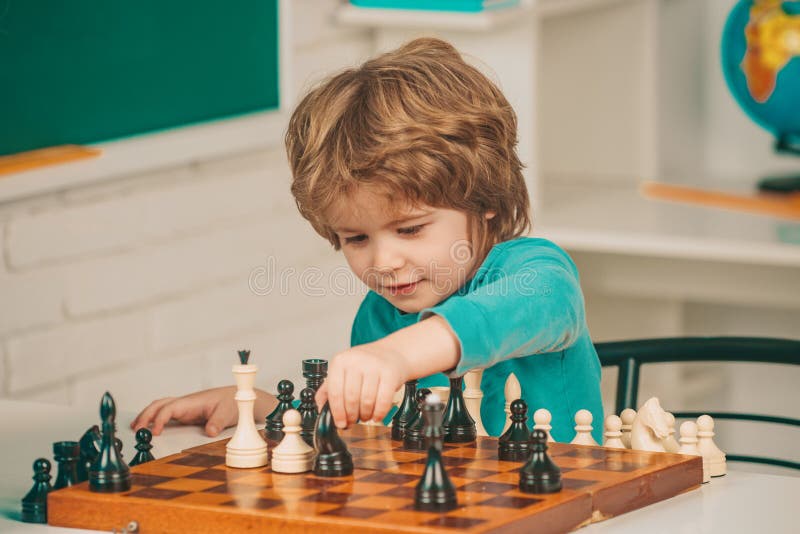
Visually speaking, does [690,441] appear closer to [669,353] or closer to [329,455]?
[329,455]

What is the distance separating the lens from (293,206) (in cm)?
260

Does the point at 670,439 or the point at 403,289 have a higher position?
the point at 403,289

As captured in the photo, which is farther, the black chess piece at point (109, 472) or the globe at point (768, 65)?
the globe at point (768, 65)

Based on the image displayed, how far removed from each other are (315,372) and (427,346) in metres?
0.15

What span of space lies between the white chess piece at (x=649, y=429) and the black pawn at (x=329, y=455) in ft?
0.97

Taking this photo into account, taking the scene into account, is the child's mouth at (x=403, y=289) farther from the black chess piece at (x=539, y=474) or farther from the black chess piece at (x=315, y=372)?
the black chess piece at (x=539, y=474)

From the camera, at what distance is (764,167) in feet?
10.3

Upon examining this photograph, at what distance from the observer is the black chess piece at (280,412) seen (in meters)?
1.22

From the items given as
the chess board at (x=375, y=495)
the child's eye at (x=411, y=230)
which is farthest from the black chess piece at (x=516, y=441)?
the child's eye at (x=411, y=230)

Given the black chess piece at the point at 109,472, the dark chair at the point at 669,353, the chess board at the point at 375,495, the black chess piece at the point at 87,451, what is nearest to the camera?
the chess board at the point at 375,495

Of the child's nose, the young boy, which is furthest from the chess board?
the child's nose

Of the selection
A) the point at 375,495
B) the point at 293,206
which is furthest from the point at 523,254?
the point at 293,206

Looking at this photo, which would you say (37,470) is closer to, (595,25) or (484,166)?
(484,166)

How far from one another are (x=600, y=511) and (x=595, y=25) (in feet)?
7.03
